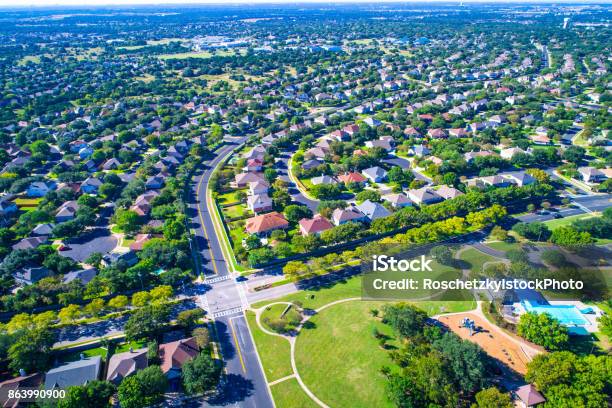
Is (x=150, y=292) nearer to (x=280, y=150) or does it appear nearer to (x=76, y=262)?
(x=76, y=262)

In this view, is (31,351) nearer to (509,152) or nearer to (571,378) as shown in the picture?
(571,378)

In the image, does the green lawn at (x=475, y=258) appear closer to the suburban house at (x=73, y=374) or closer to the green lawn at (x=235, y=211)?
the green lawn at (x=235, y=211)

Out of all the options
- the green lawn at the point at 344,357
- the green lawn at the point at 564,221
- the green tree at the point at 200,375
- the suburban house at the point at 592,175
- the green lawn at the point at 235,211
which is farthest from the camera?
the suburban house at the point at 592,175

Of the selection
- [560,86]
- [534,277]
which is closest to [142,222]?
[534,277]

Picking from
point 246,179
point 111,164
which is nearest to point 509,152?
point 246,179

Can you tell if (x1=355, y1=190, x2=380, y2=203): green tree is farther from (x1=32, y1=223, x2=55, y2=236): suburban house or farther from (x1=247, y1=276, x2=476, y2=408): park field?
(x1=32, y1=223, x2=55, y2=236): suburban house

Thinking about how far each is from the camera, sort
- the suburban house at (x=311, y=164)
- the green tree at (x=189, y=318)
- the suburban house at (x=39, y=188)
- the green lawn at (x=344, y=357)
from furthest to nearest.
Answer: the suburban house at (x=311, y=164)
the suburban house at (x=39, y=188)
the green tree at (x=189, y=318)
the green lawn at (x=344, y=357)

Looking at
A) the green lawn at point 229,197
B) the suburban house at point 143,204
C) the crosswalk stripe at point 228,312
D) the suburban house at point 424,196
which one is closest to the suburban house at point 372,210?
the suburban house at point 424,196
